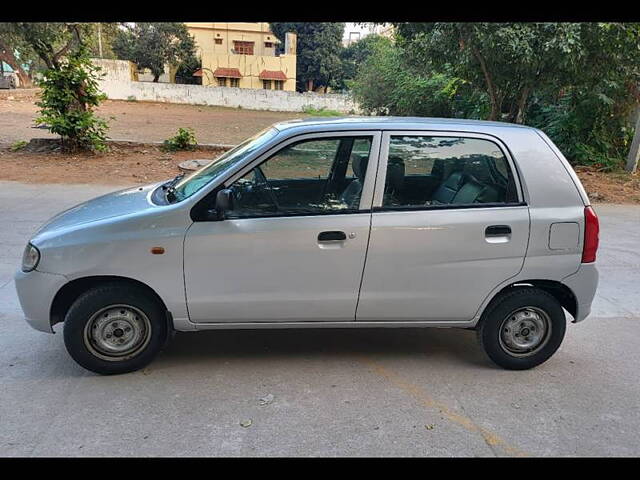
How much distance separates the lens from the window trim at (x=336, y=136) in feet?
11.8

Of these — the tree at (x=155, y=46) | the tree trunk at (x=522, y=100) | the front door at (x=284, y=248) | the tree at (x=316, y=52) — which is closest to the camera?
the front door at (x=284, y=248)

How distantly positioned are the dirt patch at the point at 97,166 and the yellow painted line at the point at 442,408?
8865 millimetres

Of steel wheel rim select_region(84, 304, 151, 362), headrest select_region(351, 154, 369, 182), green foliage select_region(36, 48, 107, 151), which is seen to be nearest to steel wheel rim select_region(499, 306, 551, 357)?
headrest select_region(351, 154, 369, 182)

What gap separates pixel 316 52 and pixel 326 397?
54663 mm

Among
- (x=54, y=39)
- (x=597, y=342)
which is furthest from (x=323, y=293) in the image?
(x=54, y=39)

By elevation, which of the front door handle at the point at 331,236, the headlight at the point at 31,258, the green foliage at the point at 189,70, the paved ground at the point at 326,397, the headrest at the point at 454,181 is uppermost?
the green foliage at the point at 189,70

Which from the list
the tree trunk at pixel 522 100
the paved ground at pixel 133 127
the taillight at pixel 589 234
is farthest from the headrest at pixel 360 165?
the paved ground at pixel 133 127

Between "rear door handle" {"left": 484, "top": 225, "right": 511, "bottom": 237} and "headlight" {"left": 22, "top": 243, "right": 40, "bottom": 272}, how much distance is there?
3052mm

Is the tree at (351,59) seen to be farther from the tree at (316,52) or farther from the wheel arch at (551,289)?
the wheel arch at (551,289)

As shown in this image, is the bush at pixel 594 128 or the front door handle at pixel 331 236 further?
the bush at pixel 594 128

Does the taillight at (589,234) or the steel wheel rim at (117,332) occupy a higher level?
the taillight at (589,234)

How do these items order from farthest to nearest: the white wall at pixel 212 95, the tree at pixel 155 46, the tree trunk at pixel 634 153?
the tree at pixel 155 46
the white wall at pixel 212 95
the tree trunk at pixel 634 153

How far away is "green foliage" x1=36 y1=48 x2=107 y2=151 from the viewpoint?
1287 cm

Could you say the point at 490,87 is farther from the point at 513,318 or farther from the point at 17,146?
the point at 17,146
